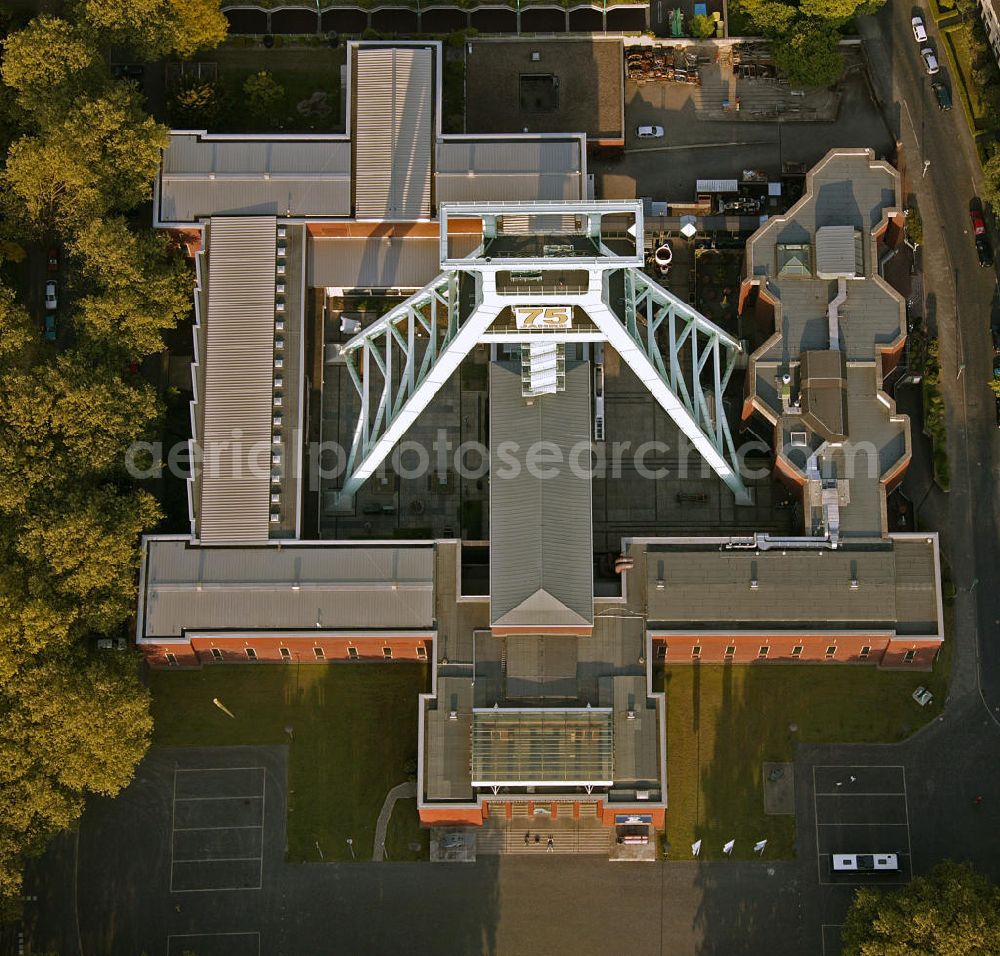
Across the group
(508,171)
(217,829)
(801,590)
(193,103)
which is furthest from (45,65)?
(801,590)

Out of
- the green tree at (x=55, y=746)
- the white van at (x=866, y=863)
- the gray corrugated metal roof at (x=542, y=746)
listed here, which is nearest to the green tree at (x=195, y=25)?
the green tree at (x=55, y=746)

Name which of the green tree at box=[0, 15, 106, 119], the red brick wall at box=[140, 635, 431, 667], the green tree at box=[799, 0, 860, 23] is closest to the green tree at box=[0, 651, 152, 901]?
the red brick wall at box=[140, 635, 431, 667]

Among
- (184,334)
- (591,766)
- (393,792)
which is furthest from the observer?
(184,334)

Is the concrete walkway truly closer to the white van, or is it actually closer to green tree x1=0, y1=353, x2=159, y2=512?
the white van

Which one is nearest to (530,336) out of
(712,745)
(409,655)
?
(409,655)

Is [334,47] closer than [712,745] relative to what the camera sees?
No

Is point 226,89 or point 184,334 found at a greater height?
point 226,89

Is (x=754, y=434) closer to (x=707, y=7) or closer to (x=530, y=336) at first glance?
(x=530, y=336)

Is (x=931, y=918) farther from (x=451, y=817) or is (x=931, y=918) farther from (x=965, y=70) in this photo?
(x=965, y=70)
